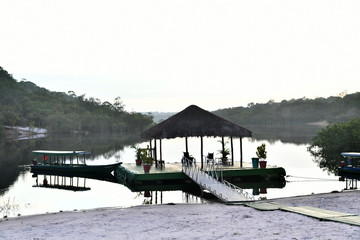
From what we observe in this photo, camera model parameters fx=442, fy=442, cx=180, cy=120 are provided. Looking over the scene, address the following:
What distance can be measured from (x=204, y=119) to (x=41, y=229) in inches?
554

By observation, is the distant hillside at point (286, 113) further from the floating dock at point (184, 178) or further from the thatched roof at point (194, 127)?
the floating dock at point (184, 178)

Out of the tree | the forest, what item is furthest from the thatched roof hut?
the forest

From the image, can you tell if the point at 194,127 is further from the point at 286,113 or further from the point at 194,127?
the point at 286,113

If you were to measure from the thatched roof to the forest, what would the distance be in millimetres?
61654

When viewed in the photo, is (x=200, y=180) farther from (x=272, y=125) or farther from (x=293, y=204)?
(x=272, y=125)

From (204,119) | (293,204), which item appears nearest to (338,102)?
(204,119)

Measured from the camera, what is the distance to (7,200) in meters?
18.4

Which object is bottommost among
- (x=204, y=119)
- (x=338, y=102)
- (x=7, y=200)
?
(x=7, y=200)

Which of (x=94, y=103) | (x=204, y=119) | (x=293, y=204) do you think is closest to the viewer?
(x=293, y=204)

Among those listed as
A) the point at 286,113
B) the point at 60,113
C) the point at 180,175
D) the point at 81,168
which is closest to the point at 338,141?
the point at 180,175

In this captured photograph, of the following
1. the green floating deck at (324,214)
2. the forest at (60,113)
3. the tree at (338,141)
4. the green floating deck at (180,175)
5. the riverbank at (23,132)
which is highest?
the forest at (60,113)

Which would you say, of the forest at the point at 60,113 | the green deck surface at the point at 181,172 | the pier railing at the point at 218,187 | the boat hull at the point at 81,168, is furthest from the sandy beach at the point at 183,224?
the forest at the point at 60,113

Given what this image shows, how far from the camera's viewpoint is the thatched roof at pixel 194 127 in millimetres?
22828

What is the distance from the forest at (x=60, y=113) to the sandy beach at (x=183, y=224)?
70.3m
